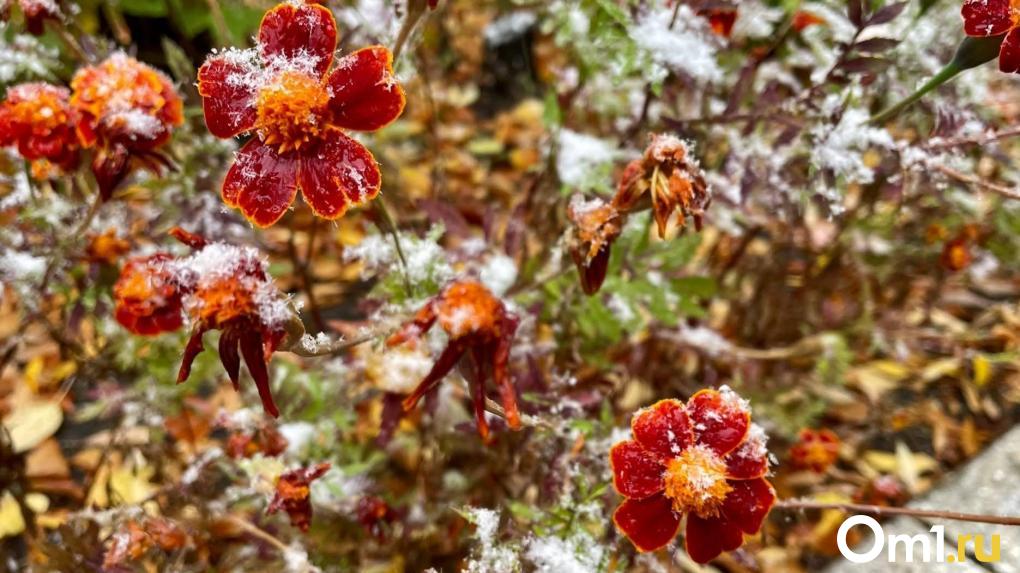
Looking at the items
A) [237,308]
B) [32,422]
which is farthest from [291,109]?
[32,422]

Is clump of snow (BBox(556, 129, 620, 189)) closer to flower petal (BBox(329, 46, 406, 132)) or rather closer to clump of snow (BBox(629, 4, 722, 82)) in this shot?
clump of snow (BBox(629, 4, 722, 82))

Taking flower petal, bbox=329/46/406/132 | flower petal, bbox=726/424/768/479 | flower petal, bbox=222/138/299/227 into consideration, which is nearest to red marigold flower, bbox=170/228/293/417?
flower petal, bbox=222/138/299/227

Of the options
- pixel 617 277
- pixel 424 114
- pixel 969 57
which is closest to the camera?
pixel 969 57

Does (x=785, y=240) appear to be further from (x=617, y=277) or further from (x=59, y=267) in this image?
(x=59, y=267)

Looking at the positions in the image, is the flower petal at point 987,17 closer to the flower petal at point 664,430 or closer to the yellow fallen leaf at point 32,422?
the flower petal at point 664,430

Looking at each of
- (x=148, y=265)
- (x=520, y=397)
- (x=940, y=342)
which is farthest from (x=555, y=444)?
(x=940, y=342)
